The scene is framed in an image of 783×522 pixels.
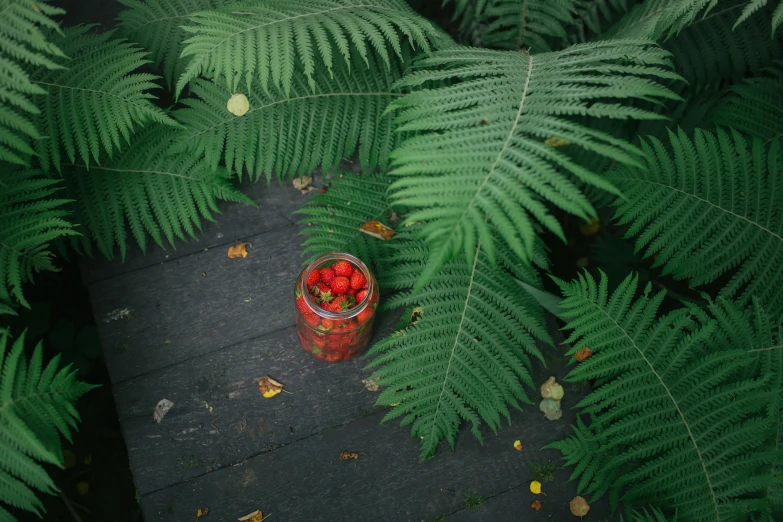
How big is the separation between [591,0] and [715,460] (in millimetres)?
2014

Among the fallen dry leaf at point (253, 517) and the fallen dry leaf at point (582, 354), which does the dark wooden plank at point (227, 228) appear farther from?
the fallen dry leaf at point (582, 354)

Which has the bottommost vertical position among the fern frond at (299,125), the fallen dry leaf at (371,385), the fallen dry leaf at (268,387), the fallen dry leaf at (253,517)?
the fallen dry leaf at (253,517)

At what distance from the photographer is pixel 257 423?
198cm

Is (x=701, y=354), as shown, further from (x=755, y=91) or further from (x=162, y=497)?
(x=162, y=497)

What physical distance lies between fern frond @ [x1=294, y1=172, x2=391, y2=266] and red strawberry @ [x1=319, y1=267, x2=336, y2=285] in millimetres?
161

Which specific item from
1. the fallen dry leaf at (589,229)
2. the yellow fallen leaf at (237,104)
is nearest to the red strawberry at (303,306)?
the yellow fallen leaf at (237,104)

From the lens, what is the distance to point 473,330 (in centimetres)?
198

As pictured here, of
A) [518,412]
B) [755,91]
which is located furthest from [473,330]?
[755,91]

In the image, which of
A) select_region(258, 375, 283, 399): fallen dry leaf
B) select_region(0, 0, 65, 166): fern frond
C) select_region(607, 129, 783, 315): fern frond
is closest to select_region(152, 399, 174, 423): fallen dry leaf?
select_region(258, 375, 283, 399): fallen dry leaf

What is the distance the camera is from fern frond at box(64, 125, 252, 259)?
2.09m

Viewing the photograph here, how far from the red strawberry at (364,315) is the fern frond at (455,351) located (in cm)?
11

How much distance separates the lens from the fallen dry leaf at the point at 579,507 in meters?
1.94

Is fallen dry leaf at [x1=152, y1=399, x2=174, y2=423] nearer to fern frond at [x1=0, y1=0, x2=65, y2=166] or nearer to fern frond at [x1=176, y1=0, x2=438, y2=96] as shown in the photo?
fern frond at [x1=0, y1=0, x2=65, y2=166]

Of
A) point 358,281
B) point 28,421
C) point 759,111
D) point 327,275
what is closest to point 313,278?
point 327,275
